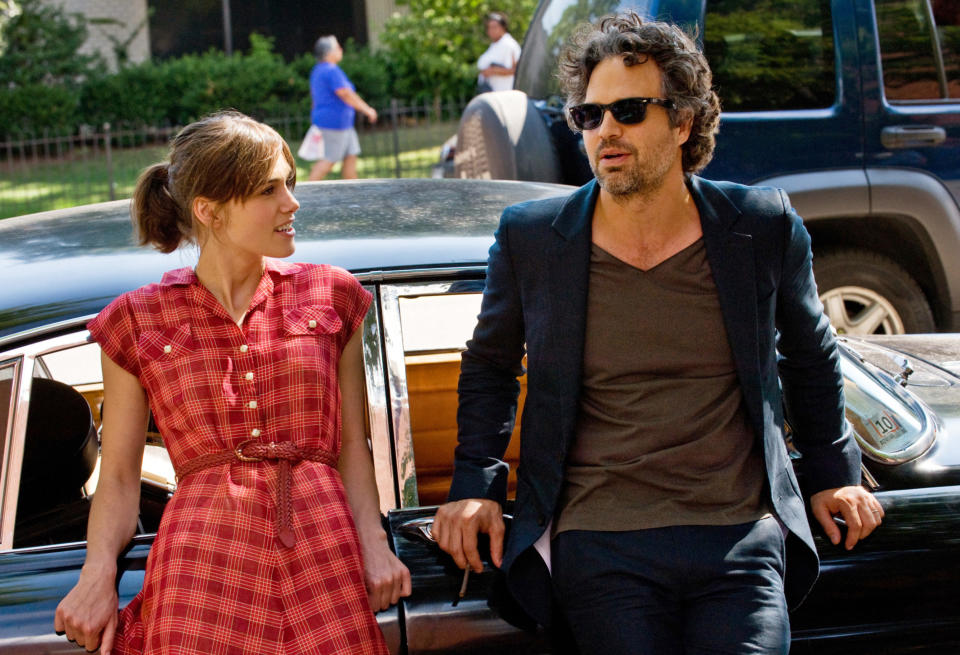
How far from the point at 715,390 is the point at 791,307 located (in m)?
0.29

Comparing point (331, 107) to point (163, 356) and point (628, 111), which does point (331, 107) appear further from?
point (163, 356)

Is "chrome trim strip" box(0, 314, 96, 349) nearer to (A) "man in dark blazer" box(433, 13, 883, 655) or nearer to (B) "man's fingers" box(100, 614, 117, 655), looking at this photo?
(B) "man's fingers" box(100, 614, 117, 655)

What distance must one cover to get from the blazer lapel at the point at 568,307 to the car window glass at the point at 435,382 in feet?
2.39

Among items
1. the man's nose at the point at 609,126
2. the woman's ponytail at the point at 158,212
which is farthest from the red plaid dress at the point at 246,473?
the man's nose at the point at 609,126

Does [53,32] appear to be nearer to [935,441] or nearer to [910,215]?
[910,215]

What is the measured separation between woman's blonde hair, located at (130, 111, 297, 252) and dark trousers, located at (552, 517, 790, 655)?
1.05 metres

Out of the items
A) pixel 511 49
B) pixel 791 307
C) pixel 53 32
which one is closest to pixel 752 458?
pixel 791 307

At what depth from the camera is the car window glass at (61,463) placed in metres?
2.57

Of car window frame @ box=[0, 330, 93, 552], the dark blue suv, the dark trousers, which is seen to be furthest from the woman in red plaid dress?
the dark blue suv

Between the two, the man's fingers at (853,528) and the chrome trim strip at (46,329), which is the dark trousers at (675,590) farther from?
the chrome trim strip at (46,329)

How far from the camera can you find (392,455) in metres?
2.54

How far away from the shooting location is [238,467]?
2.40 m

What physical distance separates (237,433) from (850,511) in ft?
4.43

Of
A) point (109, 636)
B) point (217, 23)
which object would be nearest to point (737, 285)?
point (109, 636)
